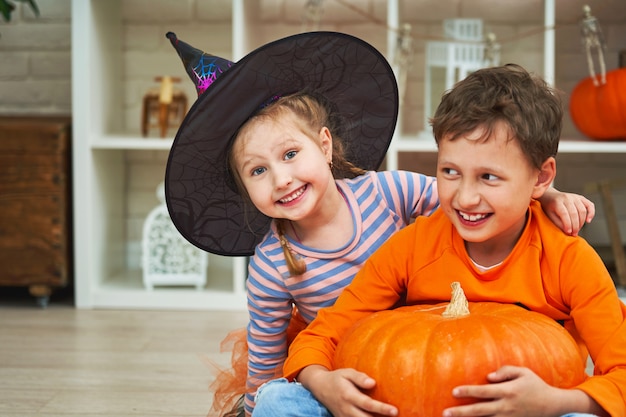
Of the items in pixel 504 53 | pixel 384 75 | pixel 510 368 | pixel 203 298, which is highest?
pixel 504 53

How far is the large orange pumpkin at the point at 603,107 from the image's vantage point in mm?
2775

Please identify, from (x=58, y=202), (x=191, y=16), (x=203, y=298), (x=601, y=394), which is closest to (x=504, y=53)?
(x=191, y=16)

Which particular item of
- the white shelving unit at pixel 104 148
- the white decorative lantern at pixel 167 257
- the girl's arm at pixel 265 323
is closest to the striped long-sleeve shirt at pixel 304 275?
the girl's arm at pixel 265 323

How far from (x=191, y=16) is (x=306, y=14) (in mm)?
455

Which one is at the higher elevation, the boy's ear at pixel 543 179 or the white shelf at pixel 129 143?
the white shelf at pixel 129 143

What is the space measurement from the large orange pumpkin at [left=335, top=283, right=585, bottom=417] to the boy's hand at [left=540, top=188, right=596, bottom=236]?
17 cm

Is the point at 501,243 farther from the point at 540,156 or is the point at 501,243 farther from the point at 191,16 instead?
the point at 191,16

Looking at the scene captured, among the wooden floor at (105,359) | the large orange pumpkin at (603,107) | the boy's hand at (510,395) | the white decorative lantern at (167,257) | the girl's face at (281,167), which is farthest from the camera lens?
the white decorative lantern at (167,257)

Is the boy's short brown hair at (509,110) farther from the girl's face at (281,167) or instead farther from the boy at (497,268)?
the girl's face at (281,167)

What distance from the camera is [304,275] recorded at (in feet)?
5.09

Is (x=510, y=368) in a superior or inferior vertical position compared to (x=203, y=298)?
superior

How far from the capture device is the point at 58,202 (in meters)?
2.86

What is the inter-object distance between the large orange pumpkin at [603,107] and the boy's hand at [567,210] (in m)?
1.49

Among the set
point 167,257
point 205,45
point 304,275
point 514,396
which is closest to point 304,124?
point 304,275
